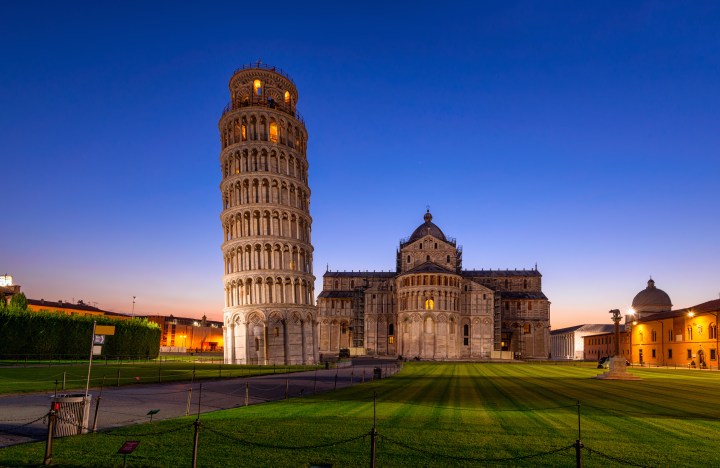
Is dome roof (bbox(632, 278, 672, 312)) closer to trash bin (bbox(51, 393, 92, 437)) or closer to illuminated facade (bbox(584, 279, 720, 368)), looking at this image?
illuminated facade (bbox(584, 279, 720, 368))

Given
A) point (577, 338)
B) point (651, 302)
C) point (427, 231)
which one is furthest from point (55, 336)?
point (577, 338)

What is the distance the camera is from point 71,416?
50.9 feet

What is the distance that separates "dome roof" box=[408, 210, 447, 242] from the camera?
387 feet

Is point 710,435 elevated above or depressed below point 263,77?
below

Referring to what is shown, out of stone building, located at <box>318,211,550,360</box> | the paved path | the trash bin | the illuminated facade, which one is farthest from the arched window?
the illuminated facade

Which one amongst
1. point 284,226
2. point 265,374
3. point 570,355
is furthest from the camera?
point 570,355

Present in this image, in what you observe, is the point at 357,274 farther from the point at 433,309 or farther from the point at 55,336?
the point at 55,336

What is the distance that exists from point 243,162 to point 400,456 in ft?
200

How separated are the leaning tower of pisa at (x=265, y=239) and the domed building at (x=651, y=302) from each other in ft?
289

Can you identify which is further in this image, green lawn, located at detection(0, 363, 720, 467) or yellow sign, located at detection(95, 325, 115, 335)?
yellow sign, located at detection(95, 325, 115, 335)

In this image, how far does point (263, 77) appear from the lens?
247 ft

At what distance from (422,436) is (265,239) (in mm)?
54188

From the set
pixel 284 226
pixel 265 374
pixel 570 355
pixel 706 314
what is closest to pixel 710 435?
pixel 265 374

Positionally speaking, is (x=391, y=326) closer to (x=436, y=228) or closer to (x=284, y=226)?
(x=436, y=228)
